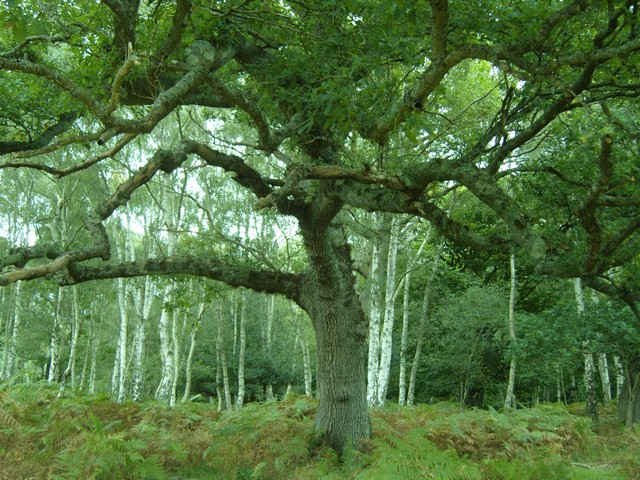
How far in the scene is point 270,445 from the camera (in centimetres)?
716

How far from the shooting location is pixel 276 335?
30172 mm

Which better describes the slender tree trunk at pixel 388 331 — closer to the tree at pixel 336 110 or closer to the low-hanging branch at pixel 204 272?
the low-hanging branch at pixel 204 272

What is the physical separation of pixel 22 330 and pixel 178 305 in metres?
27.9

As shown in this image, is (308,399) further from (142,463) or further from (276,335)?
(276,335)

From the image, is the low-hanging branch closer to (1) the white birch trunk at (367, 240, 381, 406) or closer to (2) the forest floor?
(2) the forest floor

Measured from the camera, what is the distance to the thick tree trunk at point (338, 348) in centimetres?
708

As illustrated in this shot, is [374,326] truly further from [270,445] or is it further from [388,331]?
[270,445]

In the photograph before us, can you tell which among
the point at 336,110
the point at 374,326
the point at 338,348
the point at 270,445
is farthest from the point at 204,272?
the point at 374,326

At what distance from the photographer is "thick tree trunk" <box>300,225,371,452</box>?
708cm

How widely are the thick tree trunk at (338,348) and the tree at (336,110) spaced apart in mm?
20

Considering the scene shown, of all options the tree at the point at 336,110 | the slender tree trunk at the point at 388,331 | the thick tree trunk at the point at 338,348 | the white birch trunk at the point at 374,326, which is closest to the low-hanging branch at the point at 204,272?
the tree at the point at 336,110

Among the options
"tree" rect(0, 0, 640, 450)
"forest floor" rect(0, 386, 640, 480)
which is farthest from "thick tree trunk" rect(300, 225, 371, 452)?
"forest floor" rect(0, 386, 640, 480)

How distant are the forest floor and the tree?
2.69 feet

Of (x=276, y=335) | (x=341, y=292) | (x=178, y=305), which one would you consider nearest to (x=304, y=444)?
(x=341, y=292)
